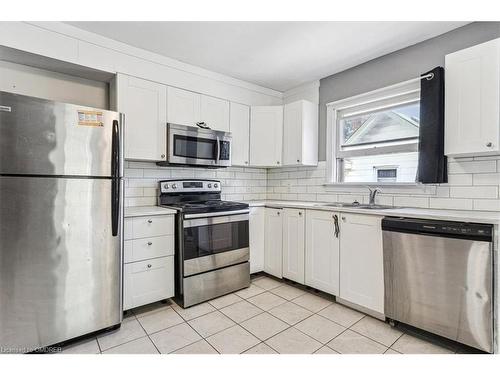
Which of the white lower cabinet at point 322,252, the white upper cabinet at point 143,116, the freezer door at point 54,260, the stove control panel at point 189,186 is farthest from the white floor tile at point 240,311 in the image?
the white upper cabinet at point 143,116

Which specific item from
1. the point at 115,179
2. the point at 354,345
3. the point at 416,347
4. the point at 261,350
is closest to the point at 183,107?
the point at 115,179

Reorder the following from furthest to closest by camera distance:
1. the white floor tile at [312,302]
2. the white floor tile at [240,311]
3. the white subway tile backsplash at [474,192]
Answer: the white floor tile at [312,302]
the white floor tile at [240,311]
the white subway tile backsplash at [474,192]

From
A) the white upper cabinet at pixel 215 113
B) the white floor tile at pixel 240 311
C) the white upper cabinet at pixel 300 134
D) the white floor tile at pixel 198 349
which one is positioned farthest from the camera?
the white upper cabinet at pixel 300 134

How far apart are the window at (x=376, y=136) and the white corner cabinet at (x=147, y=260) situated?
198 centimetres

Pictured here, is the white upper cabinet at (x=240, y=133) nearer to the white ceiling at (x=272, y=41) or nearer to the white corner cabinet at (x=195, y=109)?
the white corner cabinet at (x=195, y=109)

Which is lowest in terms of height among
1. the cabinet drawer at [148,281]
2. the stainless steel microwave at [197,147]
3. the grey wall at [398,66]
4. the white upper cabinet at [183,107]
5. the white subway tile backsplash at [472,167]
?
the cabinet drawer at [148,281]

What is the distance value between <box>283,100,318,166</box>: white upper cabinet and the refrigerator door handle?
6.41 feet

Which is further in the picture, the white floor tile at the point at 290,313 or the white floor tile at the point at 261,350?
the white floor tile at the point at 290,313

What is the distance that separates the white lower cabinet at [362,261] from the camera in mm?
2079

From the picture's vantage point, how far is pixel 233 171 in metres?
3.46

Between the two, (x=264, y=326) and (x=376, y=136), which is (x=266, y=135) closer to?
(x=376, y=136)

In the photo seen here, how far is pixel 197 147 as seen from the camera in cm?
277
